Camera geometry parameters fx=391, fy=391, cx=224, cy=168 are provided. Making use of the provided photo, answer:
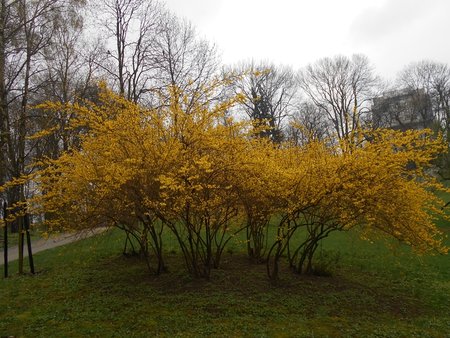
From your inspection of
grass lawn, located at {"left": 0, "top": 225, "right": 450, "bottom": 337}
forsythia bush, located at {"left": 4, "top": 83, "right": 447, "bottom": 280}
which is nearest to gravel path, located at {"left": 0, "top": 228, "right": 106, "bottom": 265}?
grass lawn, located at {"left": 0, "top": 225, "right": 450, "bottom": 337}

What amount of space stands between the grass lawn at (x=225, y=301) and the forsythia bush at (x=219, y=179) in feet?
3.09

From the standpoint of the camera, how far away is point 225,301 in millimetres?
5660

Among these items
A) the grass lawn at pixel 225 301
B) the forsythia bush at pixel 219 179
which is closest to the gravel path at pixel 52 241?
the grass lawn at pixel 225 301

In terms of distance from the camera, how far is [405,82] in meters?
35.7

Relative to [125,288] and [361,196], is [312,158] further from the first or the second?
[125,288]

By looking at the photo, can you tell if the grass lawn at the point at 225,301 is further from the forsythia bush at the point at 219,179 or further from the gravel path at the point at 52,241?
the forsythia bush at the point at 219,179

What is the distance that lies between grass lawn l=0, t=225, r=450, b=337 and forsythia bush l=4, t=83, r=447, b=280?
94 centimetres

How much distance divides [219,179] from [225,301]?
5.83 feet

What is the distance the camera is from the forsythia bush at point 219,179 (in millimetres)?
5523

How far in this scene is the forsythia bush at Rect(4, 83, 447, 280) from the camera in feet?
18.1

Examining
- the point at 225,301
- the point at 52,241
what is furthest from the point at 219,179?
the point at 52,241

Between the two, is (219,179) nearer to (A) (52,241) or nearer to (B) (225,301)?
(B) (225,301)

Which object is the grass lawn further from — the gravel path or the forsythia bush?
the forsythia bush

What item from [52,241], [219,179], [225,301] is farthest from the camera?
[52,241]
